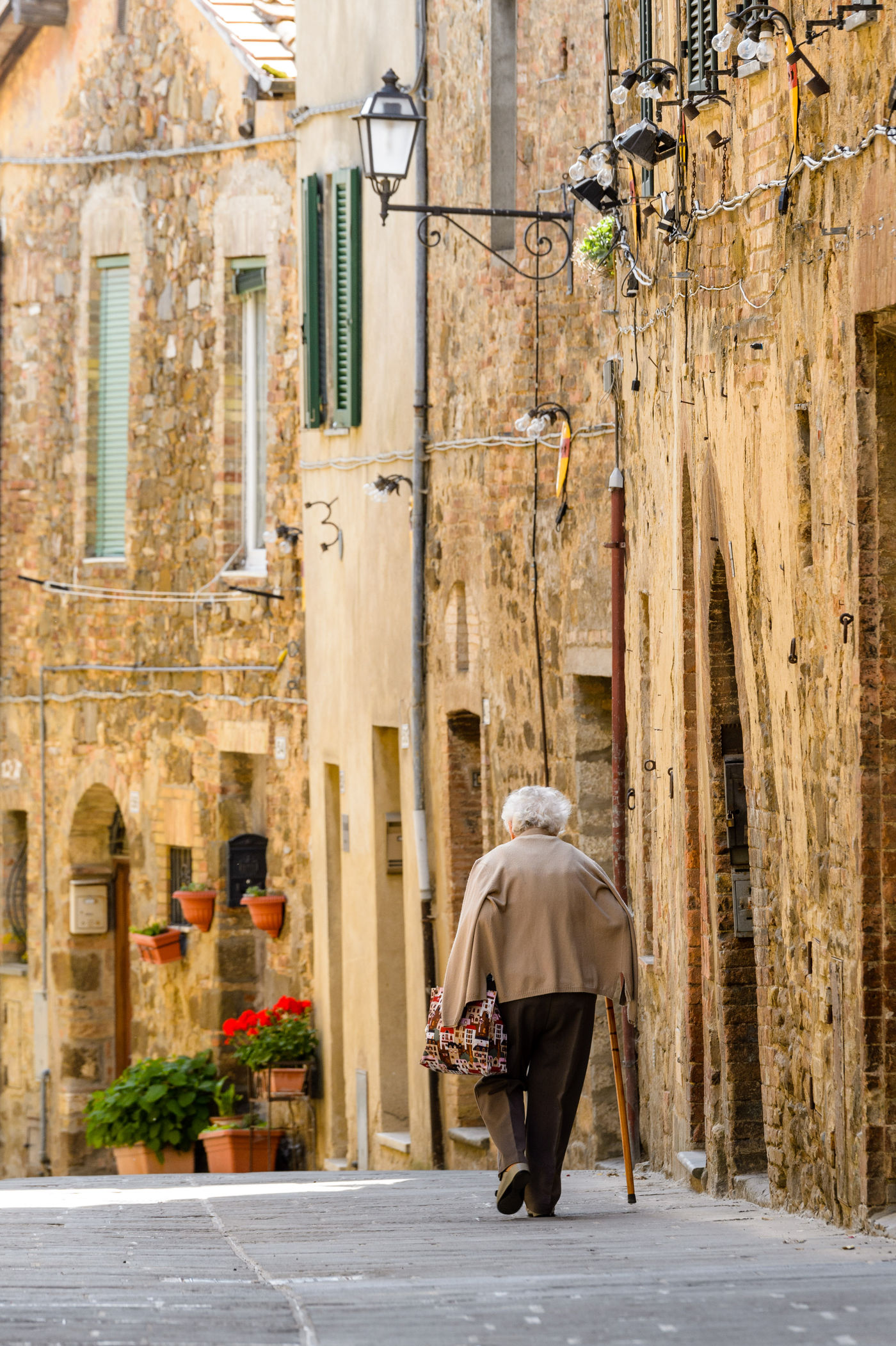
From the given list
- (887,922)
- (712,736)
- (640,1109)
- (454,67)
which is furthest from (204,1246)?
(454,67)

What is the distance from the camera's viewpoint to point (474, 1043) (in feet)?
24.9

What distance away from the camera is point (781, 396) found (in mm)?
7797

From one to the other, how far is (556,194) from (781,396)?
4.52 meters

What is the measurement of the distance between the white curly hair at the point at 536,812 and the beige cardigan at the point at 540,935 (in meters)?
0.13

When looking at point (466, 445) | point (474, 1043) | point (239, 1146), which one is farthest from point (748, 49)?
point (239, 1146)

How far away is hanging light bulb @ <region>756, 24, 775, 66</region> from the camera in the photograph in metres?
7.50

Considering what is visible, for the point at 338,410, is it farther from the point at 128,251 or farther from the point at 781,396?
the point at 781,396

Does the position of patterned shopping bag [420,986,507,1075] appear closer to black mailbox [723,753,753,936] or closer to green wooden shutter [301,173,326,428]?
black mailbox [723,753,753,936]

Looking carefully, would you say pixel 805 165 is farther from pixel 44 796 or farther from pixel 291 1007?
pixel 44 796

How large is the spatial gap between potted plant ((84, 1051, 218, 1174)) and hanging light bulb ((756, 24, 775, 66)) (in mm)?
10061

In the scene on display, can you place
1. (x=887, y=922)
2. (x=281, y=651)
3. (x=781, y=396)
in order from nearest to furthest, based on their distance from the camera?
1. (x=887, y=922)
2. (x=781, y=396)
3. (x=281, y=651)

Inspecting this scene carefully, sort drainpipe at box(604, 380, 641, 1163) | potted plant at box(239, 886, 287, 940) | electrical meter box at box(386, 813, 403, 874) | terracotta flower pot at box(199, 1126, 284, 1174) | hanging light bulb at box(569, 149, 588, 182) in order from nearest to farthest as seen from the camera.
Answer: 1. hanging light bulb at box(569, 149, 588, 182)
2. drainpipe at box(604, 380, 641, 1163)
3. electrical meter box at box(386, 813, 403, 874)
4. terracotta flower pot at box(199, 1126, 284, 1174)
5. potted plant at box(239, 886, 287, 940)

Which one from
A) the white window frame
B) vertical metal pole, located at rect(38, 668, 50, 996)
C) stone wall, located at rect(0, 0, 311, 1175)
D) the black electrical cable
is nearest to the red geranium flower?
stone wall, located at rect(0, 0, 311, 1175)

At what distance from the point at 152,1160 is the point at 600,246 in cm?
787
